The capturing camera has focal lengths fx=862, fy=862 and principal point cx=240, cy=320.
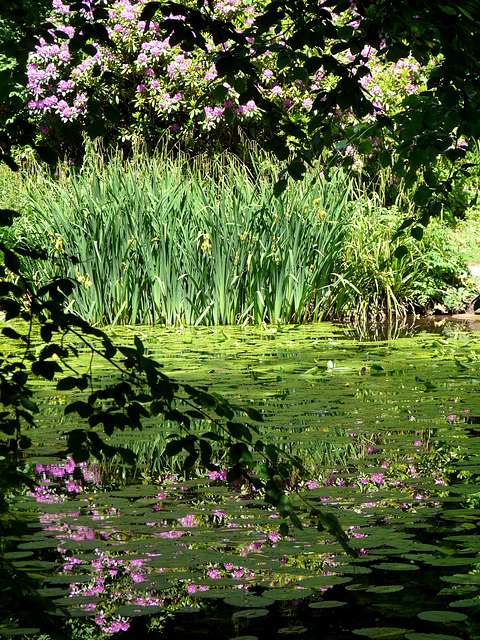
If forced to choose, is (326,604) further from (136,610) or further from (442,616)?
(136,610)

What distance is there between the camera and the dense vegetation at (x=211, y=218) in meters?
1.71

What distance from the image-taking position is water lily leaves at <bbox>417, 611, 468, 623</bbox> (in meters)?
2.16

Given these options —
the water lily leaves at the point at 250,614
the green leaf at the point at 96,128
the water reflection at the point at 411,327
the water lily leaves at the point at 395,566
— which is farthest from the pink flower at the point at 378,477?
the water reflection at the point at 411,327

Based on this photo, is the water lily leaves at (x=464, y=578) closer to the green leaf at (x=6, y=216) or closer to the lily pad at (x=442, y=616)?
the lily pad at (x=442, y=616)

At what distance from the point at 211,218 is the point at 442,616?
253 inches

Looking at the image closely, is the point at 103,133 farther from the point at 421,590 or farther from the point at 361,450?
the point at 361,450

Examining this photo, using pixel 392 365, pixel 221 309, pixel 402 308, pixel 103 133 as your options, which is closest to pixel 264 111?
pixel 103 133

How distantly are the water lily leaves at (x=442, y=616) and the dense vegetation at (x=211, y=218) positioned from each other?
32 cm

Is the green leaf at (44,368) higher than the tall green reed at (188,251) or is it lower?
lower

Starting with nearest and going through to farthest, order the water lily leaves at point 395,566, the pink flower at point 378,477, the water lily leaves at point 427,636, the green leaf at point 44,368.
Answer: the green leaf at point 44,368 < the water lily leaves at point 427,636 < the water lily leaves at point 395,566 < the pink flower at point 378,477

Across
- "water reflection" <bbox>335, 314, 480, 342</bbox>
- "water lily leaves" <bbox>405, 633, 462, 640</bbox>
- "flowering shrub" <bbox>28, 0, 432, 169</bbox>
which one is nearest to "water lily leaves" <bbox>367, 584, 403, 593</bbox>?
Result: "water lily leaves" <bbox>405, 633, 462, 640</bbox>

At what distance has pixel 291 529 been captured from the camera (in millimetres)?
2875

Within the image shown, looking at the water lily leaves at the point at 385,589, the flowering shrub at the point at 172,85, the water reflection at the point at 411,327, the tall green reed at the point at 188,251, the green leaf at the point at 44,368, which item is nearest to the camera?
the green leaf at the point at 44,368

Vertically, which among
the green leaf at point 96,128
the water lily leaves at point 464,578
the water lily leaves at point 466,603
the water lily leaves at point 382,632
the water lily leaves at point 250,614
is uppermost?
the green leaf at point 96,128
